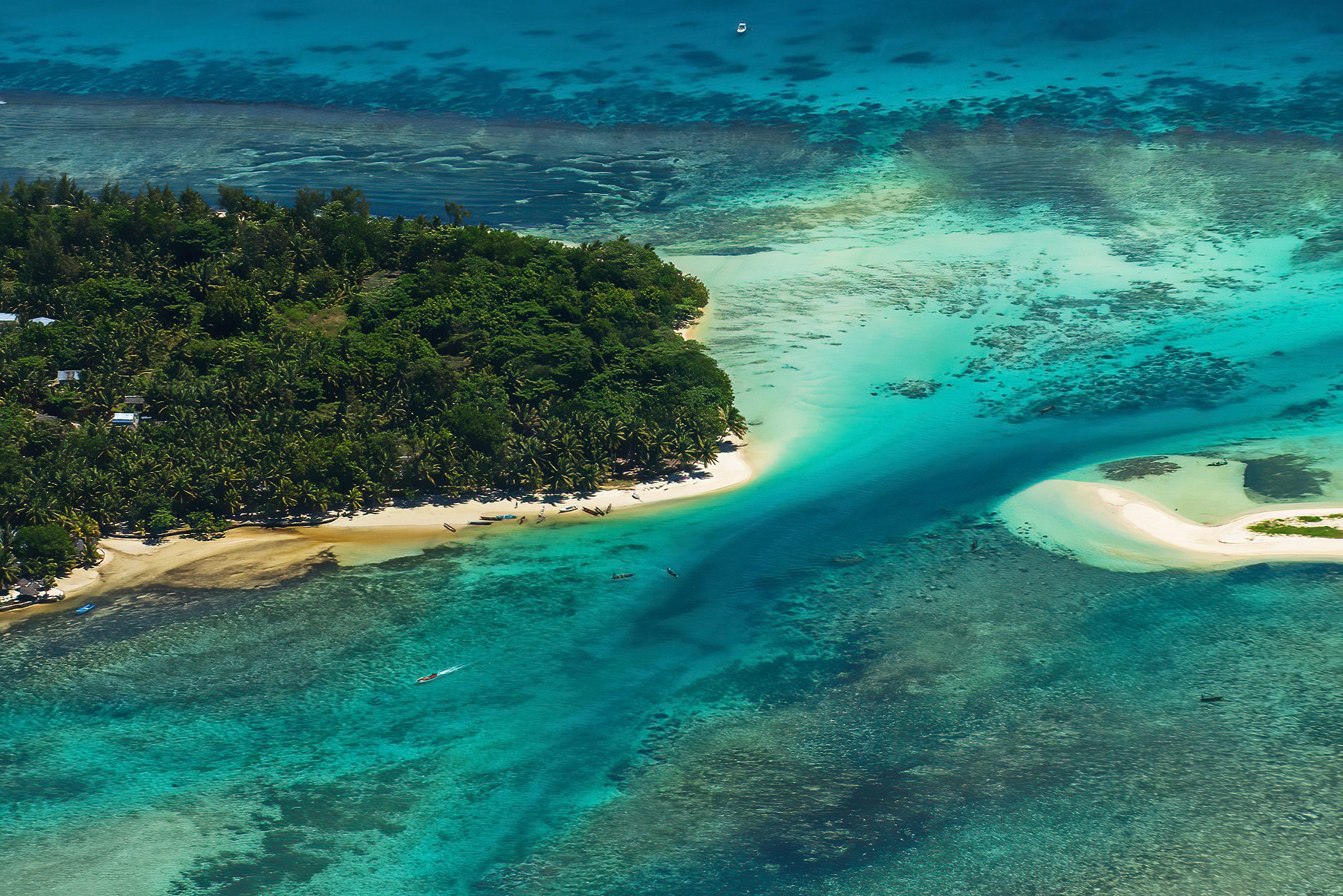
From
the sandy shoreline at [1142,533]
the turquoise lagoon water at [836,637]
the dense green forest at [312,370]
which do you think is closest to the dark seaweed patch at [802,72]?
the turquoise lagoon water at [836,637]

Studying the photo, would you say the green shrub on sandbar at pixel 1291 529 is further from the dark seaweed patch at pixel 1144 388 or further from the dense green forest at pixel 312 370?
the dense green forest at pixel 312 370

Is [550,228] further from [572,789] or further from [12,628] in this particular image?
[572,789]

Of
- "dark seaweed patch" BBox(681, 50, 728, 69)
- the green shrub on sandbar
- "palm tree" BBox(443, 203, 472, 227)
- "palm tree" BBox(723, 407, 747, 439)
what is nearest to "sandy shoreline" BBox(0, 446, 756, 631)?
"palm tree" BBox(723, 407, 747, 439)

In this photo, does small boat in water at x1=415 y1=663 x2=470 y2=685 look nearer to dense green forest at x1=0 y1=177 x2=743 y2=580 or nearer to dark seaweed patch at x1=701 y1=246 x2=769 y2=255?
dense green forest at x1=0 y1=177 x2=743 y2=580

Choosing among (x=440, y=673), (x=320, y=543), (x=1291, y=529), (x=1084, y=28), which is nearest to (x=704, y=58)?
(x=1084, y=28)

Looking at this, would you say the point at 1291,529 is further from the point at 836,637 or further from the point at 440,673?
the point at 440,673

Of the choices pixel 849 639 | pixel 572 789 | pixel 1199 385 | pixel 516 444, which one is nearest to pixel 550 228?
pixel 516 444
